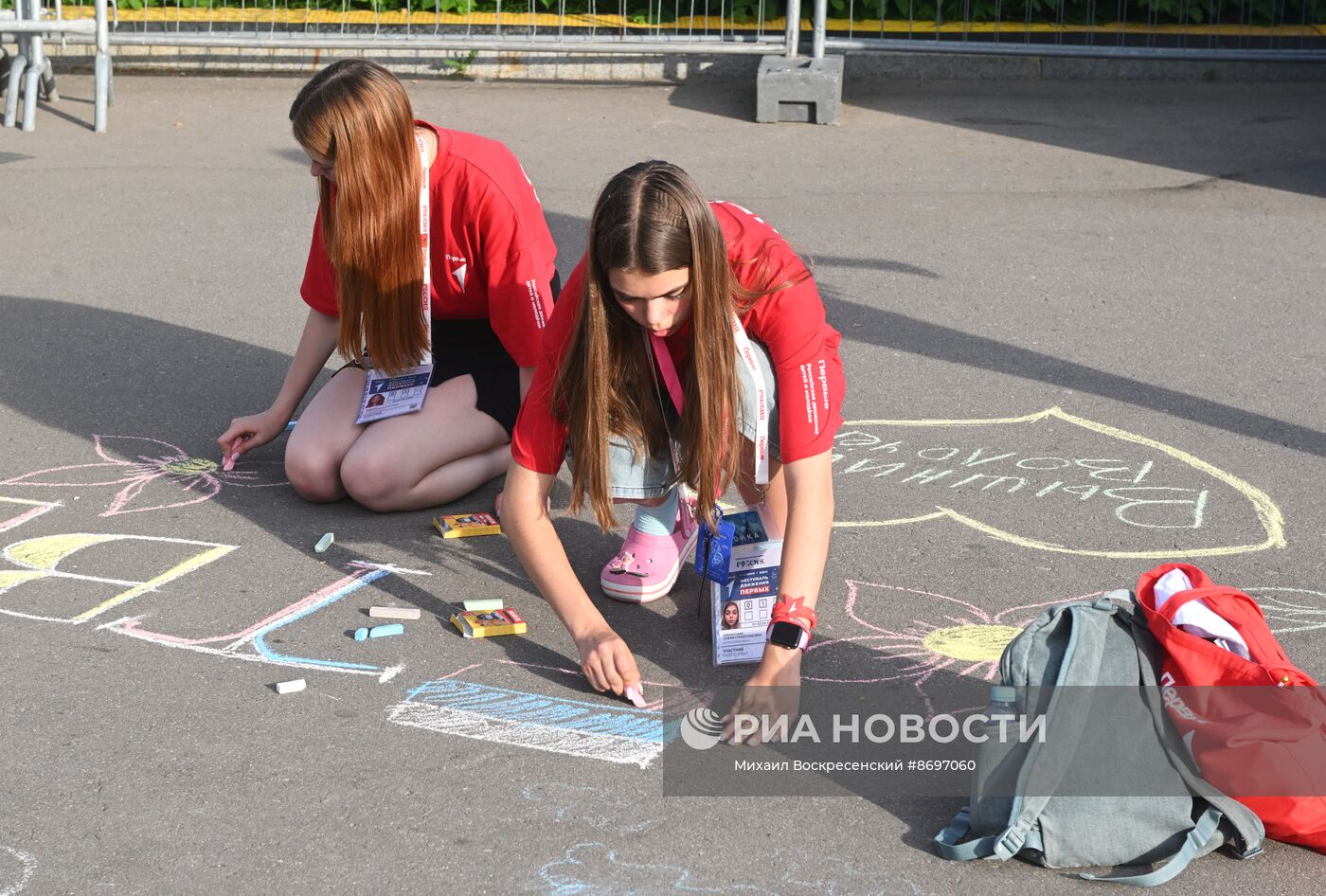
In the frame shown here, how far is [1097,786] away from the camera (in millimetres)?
2377

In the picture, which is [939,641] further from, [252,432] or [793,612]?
[252,432]

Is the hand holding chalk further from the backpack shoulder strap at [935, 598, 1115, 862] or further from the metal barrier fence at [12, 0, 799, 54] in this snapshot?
the metal barrier fence at [12, 0, 799, 54]

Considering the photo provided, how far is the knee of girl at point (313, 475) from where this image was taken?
385 centimetres

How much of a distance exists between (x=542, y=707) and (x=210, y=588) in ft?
3.21

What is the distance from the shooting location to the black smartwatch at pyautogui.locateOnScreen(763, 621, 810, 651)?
2.74 m

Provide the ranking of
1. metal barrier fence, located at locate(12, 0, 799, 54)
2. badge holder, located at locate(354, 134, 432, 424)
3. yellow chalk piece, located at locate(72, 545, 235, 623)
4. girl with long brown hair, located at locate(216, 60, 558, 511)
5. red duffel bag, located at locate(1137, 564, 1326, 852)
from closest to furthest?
red duffel bag, located at locate(1137, 564, 1326, 852) → yellow chalk piece, located at locate(72, 545, 235, 623) → girl with long brown hair, located at locate(216, 60, 558, 511) → badge holder, located at locate(354, 134, 432, 424) → metal barrier fence, located at locate(12, 0, 799, 54)

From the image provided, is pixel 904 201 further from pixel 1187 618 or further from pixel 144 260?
pixel 1187 618

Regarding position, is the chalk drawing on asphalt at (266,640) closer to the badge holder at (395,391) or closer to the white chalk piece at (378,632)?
the white chalk piece at (378,632)

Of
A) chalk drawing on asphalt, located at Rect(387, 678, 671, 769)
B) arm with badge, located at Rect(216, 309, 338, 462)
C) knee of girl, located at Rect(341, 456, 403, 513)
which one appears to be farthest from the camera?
arm with badge, located at Rect(216, 309, 338, 462)

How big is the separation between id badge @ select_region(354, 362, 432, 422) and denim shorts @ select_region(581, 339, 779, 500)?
956 millimetres

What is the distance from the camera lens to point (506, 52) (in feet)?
30.2

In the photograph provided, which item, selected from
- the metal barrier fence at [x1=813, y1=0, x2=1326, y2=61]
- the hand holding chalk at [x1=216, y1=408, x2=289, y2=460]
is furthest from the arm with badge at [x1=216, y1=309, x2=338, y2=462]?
the metal barrier fence at [x1=813, y1=0, x2=1326, y2=61]

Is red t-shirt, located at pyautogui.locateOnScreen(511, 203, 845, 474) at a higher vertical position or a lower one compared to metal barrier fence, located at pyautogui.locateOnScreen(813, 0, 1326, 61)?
lower

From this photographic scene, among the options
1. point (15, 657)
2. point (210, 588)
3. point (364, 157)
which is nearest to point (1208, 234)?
point (364, 157)
